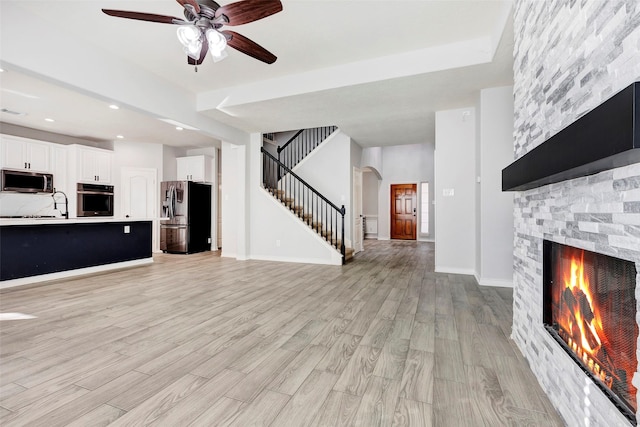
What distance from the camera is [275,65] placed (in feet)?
13.1

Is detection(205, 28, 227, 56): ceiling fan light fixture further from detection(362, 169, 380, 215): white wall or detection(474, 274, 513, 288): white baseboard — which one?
detection(362, 169, 380, 215): white wall

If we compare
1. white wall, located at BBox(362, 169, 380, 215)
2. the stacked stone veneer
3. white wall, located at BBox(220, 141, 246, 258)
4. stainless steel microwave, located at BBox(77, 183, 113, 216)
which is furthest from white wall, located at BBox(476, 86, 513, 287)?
stainless steel microwave, located at BBox(77, 183, 113, 216)

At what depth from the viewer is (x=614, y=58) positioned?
104cm

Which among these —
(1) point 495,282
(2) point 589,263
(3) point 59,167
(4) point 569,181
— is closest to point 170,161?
(3) point 59,167

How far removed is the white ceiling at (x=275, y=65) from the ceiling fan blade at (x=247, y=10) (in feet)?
2.31

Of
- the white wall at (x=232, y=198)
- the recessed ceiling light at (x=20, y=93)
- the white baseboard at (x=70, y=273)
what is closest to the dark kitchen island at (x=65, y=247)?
the white baseboard at (x=70, y=273)

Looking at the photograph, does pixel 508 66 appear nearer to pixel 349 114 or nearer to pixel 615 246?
pixel 349 114

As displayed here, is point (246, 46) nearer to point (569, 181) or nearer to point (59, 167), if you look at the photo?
point (569, 181)

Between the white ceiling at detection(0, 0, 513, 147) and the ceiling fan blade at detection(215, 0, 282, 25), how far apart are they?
0.70m

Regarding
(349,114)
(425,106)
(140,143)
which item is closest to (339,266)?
(349,114)

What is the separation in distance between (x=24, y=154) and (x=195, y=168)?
3349 millimetres

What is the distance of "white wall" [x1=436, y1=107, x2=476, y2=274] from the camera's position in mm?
4953

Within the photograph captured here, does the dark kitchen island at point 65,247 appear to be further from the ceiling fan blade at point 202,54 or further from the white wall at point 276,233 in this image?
the ceiling fan blade at point 202,54

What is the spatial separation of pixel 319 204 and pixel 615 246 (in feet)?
20.6
